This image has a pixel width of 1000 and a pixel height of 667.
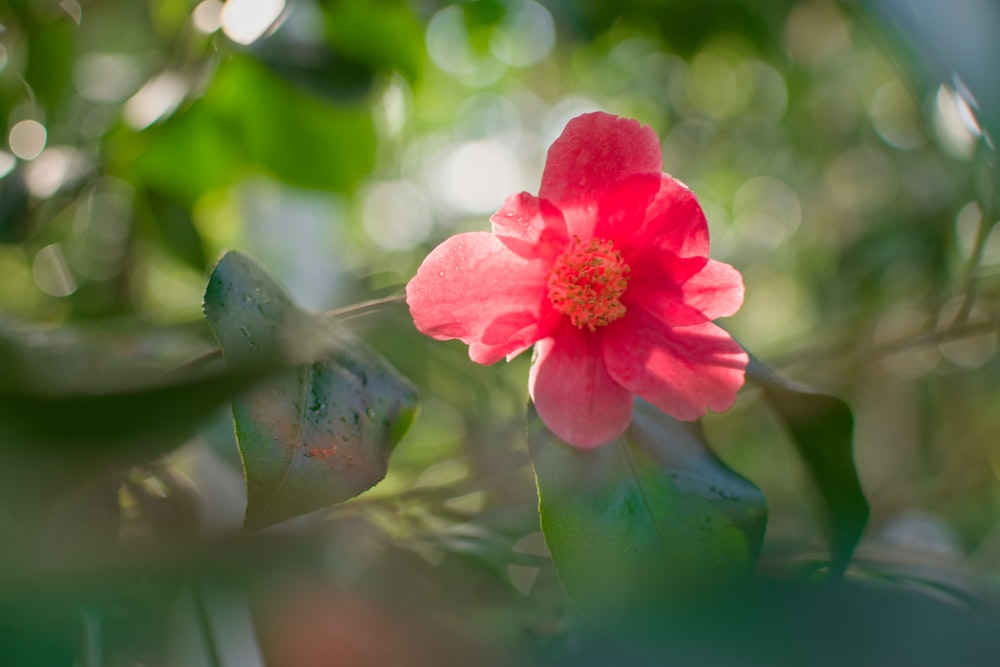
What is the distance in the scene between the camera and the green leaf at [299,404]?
385mm

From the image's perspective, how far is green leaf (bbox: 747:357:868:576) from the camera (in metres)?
0.51

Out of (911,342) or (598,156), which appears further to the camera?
(911,342)

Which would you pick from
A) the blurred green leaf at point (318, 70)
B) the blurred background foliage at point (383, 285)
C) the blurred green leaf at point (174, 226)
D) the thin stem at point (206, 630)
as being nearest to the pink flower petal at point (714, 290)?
the blurred background foliage at point (383, 285)

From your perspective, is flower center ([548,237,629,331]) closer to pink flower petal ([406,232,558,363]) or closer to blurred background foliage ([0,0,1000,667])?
pink flower petal ([406,232,558,363])

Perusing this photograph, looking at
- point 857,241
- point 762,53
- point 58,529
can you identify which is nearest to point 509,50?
point 762,53

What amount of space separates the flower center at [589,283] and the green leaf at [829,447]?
0.11 m

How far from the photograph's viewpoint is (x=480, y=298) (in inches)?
19.2

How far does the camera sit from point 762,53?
145 centimetres

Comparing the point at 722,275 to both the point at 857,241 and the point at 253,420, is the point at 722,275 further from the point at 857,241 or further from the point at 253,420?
the point at 857,241

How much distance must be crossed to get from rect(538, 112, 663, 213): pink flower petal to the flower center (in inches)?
1.9

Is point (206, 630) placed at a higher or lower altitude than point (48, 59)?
lower

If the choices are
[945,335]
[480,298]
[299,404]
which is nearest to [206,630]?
[299,404]

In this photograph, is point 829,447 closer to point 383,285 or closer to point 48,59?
point 383,285

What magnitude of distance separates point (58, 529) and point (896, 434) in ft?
7.36
